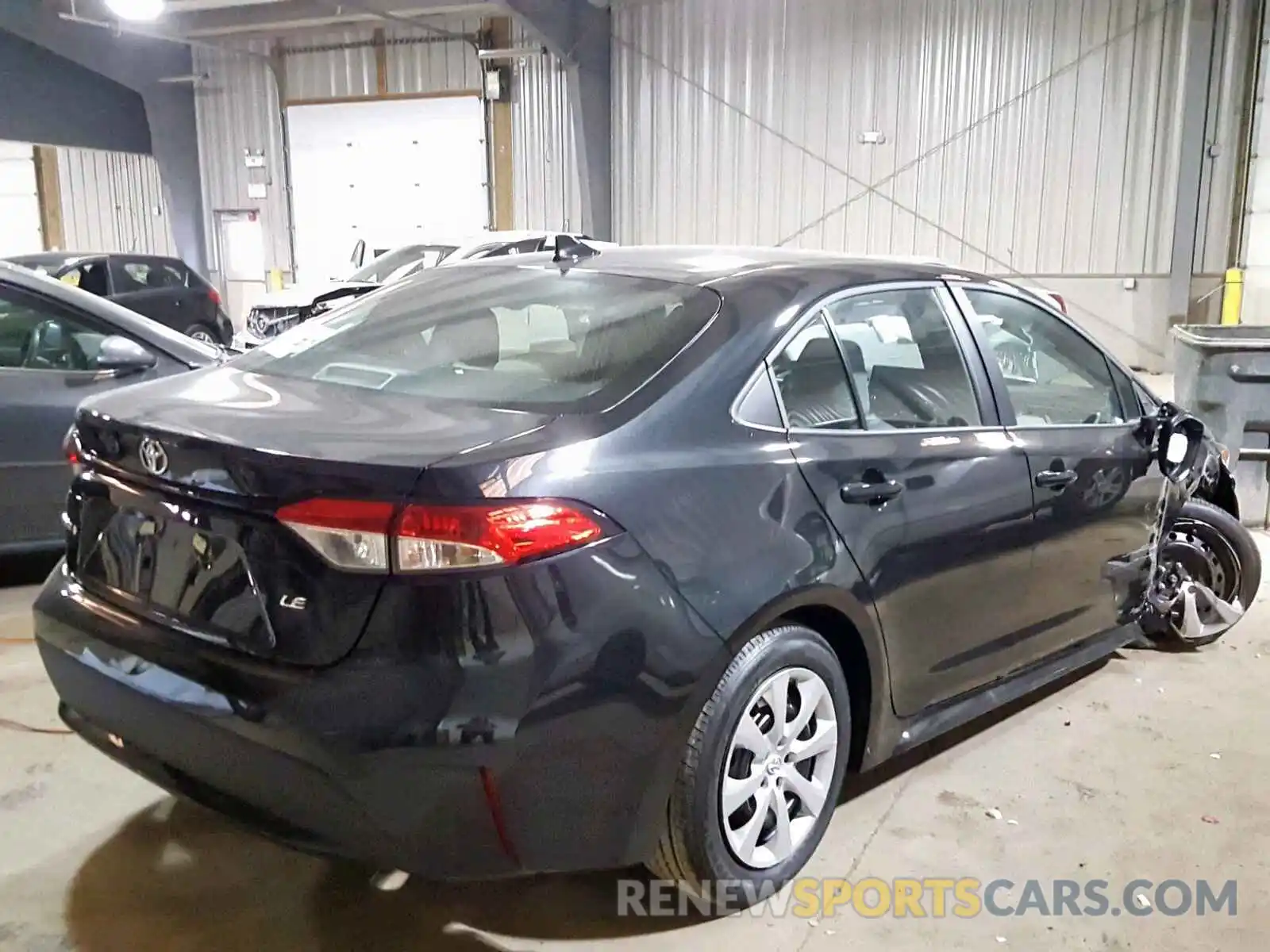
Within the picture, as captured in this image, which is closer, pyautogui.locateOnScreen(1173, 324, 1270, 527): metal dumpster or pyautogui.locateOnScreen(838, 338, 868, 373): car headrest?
pyautogui.locateOnScreen(838, 338, 868, 373): car headrest

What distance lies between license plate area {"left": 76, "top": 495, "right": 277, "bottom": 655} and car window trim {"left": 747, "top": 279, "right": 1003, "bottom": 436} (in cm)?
117

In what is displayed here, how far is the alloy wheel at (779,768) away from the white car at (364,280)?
7260 millimetres

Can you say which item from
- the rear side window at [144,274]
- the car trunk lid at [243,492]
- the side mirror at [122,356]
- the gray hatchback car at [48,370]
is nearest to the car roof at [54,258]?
the rear side window at [144,274]

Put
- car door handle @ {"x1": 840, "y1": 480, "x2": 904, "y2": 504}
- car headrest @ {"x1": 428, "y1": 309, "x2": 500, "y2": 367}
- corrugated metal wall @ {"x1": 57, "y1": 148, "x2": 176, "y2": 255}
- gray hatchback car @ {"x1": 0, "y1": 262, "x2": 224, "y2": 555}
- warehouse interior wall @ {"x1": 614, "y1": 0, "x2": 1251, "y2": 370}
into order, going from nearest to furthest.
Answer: car door handle @ {"x1": 840, "y1": 480, "x2": 904, "y2": 504} → car headrest @ {"x1": 428, "y1": 309, "x2": 500, "y2": 367} → gray hatchback car @ {"x1": 0, "y1": 262, "x2": 224, "y2": 555} → warehouse interior wall @ {"x1": 614, "y1": 0, "x2": 1251, "y2": 370} → corrugated metal wall @ {"x1": 57, "y1": 148, "x2": 176, "y2": 255}

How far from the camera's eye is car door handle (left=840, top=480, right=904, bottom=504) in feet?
8.29

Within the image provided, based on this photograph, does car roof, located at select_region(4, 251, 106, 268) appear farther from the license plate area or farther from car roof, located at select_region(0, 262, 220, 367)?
the license plate area

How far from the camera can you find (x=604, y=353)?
2.50 meters

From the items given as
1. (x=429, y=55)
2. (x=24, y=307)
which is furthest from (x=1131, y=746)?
(x=429, y=55)

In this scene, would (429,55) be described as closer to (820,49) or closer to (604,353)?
(820,49)

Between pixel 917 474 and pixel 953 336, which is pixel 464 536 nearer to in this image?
pixel 917 474

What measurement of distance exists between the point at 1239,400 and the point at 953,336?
3.41m

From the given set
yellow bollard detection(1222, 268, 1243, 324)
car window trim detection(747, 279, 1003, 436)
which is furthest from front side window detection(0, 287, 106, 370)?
yellow bollard detection(1222, 268, 1243, 324)

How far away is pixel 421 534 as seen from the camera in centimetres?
191

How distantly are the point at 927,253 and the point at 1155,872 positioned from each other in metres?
11.7
